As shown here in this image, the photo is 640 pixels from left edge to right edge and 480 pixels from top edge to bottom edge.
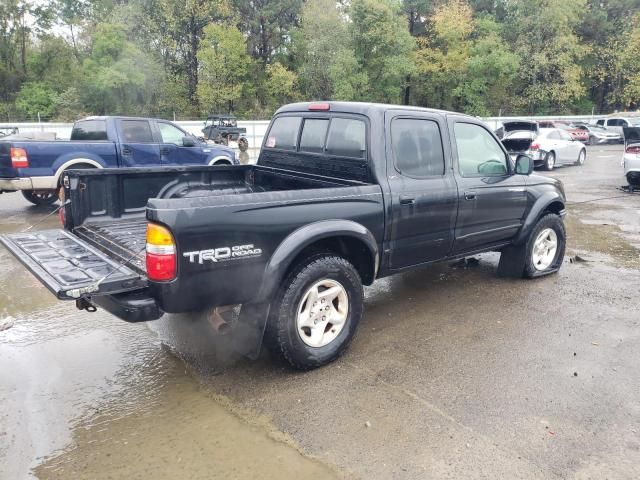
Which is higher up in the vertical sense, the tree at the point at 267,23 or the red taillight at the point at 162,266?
the tree at the point at 267,23

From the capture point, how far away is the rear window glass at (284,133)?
4.97 m

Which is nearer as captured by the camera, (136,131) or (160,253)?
(160,253)

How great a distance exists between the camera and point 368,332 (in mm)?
4645

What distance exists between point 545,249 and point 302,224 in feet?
12.7

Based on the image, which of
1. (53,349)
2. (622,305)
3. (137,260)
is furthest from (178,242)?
(622,305)

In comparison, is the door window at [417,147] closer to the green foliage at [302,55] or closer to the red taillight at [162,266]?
the red taillight at [162,266]

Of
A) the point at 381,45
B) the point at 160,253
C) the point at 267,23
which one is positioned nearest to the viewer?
the point at 160,253

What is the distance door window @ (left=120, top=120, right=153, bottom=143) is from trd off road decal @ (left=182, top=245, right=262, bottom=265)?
7.79m

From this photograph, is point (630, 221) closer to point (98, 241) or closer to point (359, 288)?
point (359, 288)

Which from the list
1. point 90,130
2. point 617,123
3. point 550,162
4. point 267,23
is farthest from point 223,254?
point 267,23

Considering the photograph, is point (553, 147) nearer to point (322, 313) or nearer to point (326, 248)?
point (326, 248)

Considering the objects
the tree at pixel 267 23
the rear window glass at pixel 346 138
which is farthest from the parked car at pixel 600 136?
the rear window glass at pixel 346 138

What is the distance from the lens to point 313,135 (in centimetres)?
479

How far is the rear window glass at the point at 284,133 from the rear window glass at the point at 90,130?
6.16m
